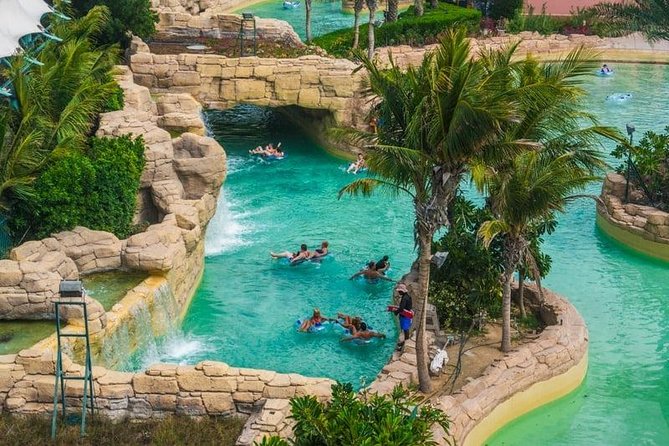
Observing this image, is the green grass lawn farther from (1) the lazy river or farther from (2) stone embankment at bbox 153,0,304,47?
(2) stone embankment at bbox 153,0,304,47

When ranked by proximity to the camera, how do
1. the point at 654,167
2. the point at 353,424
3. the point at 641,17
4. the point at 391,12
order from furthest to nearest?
the point at 391,12, the point at 641,17, the point at 654,167, the point at 353,424

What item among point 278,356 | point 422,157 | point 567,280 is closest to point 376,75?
point 422,157

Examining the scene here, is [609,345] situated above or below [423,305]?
below

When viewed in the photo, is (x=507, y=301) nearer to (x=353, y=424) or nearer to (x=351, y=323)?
(x=351, y=323)

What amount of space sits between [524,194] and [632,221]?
9.97 meters

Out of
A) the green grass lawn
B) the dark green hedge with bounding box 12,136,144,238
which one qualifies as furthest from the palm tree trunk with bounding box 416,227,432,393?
the dark green hedge with bounding box 12,136,144,238

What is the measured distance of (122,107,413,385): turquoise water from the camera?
73.6 ft

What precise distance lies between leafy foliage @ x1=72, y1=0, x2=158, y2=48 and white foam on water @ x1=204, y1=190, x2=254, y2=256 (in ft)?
26.6

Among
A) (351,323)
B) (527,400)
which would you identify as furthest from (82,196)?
(527,400)

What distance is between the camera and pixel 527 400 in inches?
789

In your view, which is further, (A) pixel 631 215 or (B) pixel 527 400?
(A) pixel 631 215

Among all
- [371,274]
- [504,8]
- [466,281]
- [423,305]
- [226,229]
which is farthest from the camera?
[504,8]

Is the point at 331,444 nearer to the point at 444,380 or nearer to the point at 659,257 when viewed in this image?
the point at 444,380

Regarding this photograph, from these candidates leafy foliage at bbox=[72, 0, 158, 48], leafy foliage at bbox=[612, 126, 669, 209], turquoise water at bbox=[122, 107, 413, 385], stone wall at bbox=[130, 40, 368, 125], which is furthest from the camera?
leafy foliage at bbox=[72, 0, 158, 48]
